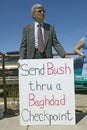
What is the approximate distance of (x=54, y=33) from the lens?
6.57 meters

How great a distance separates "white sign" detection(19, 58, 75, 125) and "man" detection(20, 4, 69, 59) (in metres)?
0.19

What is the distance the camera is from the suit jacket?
6.45 m

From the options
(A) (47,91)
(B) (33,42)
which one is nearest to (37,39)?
(B) (33,42)

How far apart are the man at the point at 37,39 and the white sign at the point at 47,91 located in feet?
0.61

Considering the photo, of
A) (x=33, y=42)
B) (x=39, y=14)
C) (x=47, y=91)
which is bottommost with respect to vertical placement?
(x=47, y=91)

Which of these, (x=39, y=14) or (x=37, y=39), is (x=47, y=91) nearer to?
(x=37, y=39)

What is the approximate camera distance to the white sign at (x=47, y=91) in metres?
6.36

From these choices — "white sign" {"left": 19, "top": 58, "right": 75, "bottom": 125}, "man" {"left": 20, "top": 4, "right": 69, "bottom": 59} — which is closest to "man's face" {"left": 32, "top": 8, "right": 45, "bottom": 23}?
"man" {"left": 20, "top": 4, "right": 69, "bottom": 59}

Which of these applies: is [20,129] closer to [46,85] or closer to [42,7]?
[46,85]

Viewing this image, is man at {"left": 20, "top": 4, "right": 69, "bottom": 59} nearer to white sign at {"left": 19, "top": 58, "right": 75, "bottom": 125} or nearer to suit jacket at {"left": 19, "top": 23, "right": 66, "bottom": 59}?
suit jacket at {"left": 19, "top": 23, "right": 66, "bottom": 59}

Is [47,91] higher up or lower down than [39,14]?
lower down

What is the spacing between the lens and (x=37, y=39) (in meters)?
6.43

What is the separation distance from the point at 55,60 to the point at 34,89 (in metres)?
0.58

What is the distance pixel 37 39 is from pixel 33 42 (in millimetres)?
81
